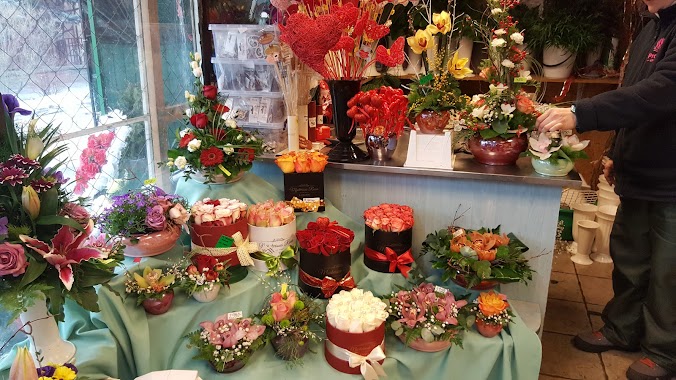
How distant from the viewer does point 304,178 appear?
1951mm

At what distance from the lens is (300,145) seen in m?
2.21

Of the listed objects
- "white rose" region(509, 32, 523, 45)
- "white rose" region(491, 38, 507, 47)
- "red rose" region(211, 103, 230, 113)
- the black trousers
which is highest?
"white rose" region(509, 32, 523, 45)

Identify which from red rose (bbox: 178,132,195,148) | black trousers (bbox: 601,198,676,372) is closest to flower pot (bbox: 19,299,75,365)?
red rose (bbox: 178,132,195,148)

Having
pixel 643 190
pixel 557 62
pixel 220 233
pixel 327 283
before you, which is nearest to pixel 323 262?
pixel 327 283

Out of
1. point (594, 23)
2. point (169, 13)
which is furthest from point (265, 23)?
point (594, 23)

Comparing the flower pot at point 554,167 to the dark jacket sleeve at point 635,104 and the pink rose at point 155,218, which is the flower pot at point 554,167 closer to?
the dark jacket sleeve at point 635,104

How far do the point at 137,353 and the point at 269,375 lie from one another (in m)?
0.37

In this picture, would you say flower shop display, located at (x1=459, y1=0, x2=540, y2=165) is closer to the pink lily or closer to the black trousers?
the black trousers

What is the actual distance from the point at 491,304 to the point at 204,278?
0.91m

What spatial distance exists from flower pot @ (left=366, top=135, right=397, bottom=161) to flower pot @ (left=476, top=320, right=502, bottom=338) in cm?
74

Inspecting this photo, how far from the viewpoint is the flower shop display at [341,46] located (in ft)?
5.73

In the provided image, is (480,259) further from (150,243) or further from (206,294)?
(150,243)

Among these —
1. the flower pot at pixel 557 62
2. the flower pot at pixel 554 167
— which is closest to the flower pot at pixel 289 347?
the flower pot at pixel 554 167

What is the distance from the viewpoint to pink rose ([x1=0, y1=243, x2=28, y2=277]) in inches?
39.7
